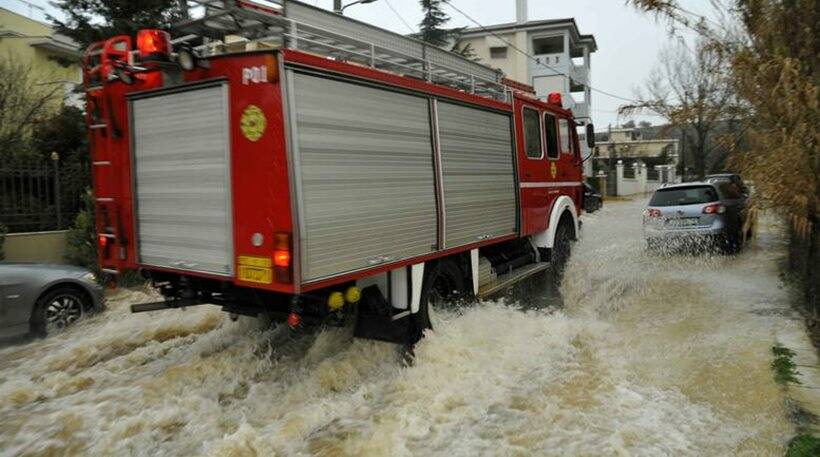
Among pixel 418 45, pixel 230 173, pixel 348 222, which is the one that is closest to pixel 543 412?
pixel 348 222

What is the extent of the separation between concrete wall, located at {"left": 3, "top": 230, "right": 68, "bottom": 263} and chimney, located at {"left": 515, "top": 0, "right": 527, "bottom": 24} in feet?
110

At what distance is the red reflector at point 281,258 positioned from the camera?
4230mm

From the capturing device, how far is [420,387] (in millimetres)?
5008

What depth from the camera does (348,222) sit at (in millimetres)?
4652

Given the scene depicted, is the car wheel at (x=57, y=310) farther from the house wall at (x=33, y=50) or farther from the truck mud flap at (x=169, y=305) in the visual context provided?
the house wall at (x=33, y=50)

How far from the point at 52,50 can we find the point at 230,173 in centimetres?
2184

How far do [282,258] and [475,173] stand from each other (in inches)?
111

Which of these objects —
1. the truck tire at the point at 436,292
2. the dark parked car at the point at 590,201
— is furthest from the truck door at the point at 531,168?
the dark parked car at the point at 590,201

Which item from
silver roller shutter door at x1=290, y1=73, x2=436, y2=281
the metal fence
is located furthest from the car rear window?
the metal fence

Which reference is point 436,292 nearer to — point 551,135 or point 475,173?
point 475,173

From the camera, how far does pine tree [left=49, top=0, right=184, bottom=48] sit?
11930 mm

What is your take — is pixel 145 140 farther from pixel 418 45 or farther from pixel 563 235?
pixel 563 235

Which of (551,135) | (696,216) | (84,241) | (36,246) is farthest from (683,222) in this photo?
(36,246)

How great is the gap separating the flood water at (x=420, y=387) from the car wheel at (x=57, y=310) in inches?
6.1
